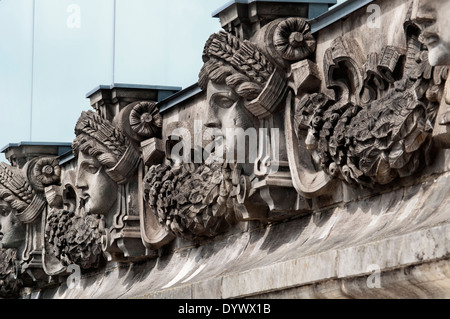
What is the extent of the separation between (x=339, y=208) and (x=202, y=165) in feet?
5.78

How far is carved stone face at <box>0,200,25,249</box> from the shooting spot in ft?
48.9

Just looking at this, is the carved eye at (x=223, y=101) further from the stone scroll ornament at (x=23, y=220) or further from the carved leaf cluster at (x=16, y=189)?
the carved leaf cluster at (x=16, y=189)

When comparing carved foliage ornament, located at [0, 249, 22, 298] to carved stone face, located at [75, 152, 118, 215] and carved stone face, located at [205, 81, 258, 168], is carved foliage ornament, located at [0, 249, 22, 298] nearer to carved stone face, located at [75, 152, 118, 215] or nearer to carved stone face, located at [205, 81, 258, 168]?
carved stone face, located at [75, 152, 118, 215]

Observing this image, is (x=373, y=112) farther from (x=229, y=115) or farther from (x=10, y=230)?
(x=10, y=230)

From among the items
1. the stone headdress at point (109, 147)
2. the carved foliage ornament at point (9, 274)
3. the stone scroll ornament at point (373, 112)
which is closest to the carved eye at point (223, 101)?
the stone scroll ornament at point (373, 112)

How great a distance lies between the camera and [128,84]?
40.5ft

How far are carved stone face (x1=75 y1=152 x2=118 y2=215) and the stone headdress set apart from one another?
10cm

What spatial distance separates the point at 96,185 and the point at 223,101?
261 centimetres

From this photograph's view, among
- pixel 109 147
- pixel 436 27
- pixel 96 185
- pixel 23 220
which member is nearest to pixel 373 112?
pixel 436 27

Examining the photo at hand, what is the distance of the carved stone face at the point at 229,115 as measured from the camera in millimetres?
10070

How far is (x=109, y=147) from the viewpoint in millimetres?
12219

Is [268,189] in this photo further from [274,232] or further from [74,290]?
[74,290]

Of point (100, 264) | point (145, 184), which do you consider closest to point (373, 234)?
point (145, 184)

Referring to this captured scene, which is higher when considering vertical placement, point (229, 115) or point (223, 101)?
point (223, 101)
